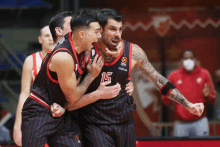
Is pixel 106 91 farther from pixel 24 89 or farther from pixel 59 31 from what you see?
pixel 24 89

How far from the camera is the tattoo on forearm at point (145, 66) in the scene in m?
3.67

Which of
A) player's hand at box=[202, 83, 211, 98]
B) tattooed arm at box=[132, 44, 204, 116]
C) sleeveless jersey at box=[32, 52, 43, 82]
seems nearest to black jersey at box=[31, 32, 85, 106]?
tattooed arm at box=[132, 44, 204, 116]

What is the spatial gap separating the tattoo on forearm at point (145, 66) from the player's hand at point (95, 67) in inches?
15.5

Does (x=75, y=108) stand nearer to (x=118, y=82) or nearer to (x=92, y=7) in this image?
(x=118, y=82)

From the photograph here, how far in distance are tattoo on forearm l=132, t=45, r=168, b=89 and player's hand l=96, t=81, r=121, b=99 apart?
1.22 ft

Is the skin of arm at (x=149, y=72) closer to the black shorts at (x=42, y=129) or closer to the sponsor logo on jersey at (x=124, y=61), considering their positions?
the sponsor logo on jersey at (x=124, y=61)

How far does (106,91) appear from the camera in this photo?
11.2 ft

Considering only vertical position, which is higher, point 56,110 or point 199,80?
point 199,80

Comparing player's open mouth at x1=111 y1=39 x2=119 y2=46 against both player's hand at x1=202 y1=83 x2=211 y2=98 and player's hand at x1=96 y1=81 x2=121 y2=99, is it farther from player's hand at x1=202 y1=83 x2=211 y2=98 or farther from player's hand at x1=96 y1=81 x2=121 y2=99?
player's hand at x1=202 y1=83 x2=211 y2=98

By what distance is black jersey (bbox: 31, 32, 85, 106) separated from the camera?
320 centimetres

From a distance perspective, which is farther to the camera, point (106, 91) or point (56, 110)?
point (106, 91)

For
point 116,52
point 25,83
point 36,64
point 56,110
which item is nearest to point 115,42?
point 116,52

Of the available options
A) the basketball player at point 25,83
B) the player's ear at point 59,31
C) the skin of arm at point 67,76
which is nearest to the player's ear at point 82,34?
the skin of arm at point 67,76

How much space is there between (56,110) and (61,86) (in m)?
0.22
